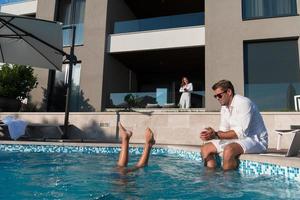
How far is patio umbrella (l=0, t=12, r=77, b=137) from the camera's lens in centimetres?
902

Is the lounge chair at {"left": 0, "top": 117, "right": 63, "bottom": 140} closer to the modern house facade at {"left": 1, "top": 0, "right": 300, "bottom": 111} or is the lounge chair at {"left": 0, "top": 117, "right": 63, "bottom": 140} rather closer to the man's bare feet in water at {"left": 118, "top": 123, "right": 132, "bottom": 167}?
the modern house facade at {"left": 1, "top": 0, "right": 300, "bottom": 111}

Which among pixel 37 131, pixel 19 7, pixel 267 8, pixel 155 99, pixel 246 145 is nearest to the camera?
pixel 246 145

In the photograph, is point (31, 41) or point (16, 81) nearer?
point (31, 41)

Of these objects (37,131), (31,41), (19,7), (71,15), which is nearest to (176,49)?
(71,15)

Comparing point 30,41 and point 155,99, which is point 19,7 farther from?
point 155,99

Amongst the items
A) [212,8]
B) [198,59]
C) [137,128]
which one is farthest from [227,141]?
[198,59]

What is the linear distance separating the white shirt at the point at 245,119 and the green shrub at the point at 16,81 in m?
11.8

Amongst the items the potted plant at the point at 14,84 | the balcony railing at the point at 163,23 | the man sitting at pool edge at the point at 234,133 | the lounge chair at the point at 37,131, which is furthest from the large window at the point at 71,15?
the man sitting at pool edge at the point at 234,133

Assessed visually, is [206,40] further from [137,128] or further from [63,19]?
[63,19]

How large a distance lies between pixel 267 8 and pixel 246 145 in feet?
31.6

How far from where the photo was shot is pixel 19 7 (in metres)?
17.6

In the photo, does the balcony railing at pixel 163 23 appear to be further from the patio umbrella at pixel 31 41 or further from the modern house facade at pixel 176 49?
the patio umbrella at pixel 31 41

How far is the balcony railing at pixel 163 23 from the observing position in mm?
13406

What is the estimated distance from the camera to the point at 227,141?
4.44 meters
